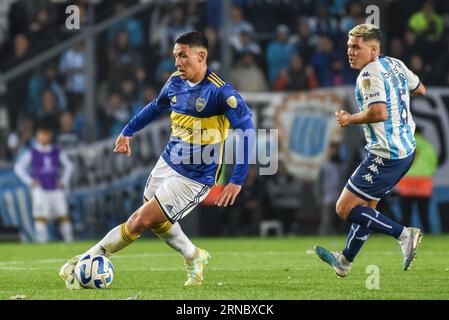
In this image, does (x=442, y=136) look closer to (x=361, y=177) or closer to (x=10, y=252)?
(x=10, y=252)

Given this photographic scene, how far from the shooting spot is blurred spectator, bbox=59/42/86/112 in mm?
18938

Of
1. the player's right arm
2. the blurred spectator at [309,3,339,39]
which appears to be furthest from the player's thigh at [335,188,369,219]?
the blurred spectator at [309,3,339,39]

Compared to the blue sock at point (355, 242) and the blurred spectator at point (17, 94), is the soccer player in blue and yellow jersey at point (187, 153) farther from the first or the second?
the blurred spectator at point (17, 94)

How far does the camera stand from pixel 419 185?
18.5m

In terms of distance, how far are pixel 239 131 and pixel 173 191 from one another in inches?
28.4

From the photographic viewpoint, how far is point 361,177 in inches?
366

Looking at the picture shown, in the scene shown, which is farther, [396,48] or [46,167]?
[46,167]

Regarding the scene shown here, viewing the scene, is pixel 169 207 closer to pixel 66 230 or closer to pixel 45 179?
pixel 66 230

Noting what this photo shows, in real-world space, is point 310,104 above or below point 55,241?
above

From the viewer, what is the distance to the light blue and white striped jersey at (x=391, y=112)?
29.8 feet

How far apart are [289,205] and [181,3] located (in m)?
4.09

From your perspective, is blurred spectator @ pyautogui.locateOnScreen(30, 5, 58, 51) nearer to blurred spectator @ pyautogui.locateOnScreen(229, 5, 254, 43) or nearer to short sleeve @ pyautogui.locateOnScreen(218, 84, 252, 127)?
blurred spectator @ pyautogui.locateOnScreen(229, 5, 254, 43)

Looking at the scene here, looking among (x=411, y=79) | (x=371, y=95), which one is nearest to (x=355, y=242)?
(x=371, y=95)
